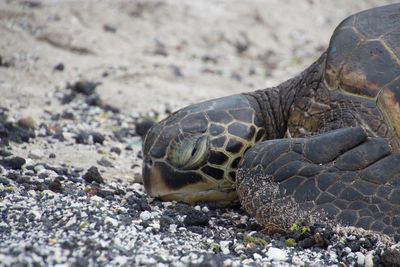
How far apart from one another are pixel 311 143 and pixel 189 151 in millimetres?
708

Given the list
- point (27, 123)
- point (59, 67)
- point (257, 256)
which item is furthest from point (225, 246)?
point (59, 67)

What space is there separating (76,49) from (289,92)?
134 inches

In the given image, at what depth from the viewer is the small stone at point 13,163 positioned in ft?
9.54

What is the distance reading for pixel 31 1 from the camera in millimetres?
6723

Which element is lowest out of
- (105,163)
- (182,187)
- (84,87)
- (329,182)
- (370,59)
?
(105,163)

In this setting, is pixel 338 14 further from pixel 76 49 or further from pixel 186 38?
pixel 76 49

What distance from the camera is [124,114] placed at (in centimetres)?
442

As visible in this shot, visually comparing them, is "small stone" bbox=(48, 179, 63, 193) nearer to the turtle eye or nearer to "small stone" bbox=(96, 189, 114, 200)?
"small stone" bbox=(96, 189, 114, 200)

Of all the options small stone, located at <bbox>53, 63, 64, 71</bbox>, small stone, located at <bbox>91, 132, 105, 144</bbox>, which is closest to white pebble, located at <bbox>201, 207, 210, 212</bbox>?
small stone, located at <bbox>91, 132, 105, 144</bbox>

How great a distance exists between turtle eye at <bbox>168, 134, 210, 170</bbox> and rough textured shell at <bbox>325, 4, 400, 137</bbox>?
77 centimetres

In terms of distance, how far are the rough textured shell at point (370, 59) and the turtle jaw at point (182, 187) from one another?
0.84 metres

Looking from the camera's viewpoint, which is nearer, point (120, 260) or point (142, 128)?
point (120, 260)

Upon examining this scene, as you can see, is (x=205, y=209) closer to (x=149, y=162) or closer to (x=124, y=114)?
(x=149, y=162)

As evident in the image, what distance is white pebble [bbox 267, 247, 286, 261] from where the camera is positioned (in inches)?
79.4
